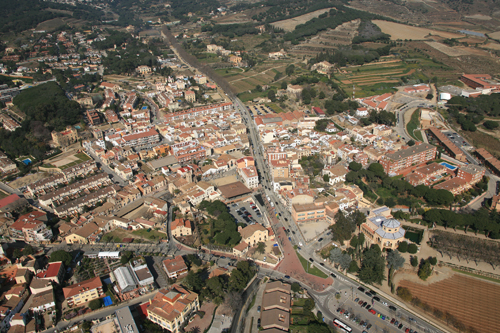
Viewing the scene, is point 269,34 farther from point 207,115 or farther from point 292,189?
point 292,189

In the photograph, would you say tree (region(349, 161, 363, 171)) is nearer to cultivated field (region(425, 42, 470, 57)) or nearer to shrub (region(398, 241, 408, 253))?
shrub (region(398, 241, 408, 253))

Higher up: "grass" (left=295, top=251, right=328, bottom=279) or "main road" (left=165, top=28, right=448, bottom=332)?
"grass" (left=295, top=251, right=328, bottom=279)

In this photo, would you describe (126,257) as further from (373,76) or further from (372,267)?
(373,76)

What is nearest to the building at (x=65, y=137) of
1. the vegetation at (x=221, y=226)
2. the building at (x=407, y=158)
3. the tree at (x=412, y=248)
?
the vegetation at (x=221, y=226)

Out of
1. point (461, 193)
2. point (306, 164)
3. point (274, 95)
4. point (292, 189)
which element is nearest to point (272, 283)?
point (292, 189)

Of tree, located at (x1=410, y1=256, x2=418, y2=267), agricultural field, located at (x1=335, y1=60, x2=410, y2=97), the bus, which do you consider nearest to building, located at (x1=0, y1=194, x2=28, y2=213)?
the bus

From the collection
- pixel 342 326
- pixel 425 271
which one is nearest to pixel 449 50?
pixel 425 271
